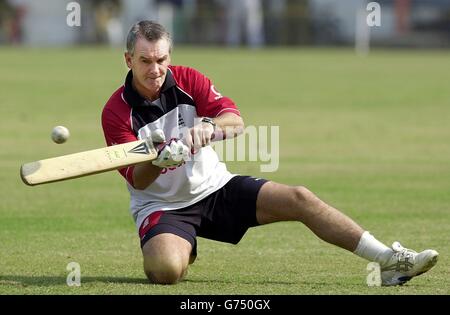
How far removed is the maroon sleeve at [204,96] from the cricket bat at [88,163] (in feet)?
2.54

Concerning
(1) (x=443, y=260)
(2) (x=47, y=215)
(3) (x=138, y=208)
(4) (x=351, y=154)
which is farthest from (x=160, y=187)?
(4) (x=351, y=154)

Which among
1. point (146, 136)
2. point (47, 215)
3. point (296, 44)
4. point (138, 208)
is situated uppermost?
point (146, 136)

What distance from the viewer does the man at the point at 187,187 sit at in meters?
8.21

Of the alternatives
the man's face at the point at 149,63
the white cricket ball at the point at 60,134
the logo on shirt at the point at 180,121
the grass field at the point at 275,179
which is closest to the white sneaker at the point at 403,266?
the grass field at the point at 275,179

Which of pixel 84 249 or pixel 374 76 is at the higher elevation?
pixel 84 249

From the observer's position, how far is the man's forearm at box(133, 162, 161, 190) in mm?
8266

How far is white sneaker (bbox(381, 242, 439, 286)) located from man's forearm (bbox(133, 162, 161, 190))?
1.81 metres

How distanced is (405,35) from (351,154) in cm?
3933

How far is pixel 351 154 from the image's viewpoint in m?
17.8

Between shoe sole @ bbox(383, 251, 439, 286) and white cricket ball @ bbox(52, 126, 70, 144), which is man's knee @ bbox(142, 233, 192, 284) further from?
shoe sole @ bbox(383, 251, 439, 286)

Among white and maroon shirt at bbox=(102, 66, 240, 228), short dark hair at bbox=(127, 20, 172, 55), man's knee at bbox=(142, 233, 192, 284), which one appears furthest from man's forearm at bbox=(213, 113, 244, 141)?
man's knee at bbox=(142, 233, 192, 284)
